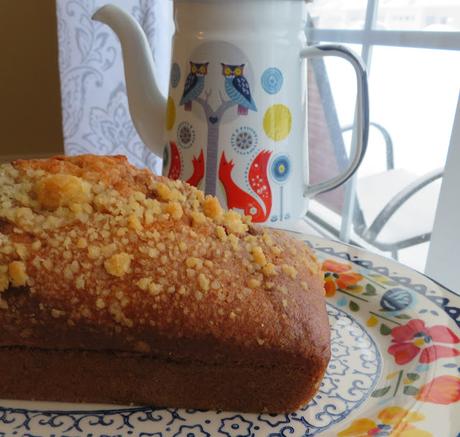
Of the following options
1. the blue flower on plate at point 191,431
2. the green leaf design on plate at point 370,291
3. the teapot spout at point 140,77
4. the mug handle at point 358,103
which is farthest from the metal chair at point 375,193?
the blue flower on plate at point 191,431

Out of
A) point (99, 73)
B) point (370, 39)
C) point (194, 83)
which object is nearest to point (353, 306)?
point (194, 83)

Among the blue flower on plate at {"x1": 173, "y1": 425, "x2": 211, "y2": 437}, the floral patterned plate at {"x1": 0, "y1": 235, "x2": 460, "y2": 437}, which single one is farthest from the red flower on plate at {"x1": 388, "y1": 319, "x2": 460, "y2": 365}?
the blue flower on plate at {"x1": 173, "y1": 425, "x2": 211, "y2": 437}

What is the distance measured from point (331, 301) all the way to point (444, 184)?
1.12ft

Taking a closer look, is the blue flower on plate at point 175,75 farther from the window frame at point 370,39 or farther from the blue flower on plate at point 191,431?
the blue flower on plate at point 191,431

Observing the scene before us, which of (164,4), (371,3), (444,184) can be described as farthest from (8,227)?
(164,4)

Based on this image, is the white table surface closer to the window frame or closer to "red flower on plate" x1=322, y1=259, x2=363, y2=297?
the window frame

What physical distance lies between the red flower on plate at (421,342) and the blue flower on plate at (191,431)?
0.82 ft

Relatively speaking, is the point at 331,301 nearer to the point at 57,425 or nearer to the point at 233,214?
the point at 233,214

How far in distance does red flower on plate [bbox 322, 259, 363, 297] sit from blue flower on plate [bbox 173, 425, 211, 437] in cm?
31

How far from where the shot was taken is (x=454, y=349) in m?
0.61

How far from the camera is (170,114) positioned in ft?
2.77

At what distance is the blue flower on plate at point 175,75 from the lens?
32.2 inches

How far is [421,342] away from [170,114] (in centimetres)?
51

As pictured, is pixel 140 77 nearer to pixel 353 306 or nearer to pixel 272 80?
pixel 272 80
